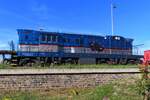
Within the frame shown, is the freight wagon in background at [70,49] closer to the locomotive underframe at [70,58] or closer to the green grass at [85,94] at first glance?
the locomotive underframe at [70,58]

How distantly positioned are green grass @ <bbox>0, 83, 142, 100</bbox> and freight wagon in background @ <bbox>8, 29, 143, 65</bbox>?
24.0 feet

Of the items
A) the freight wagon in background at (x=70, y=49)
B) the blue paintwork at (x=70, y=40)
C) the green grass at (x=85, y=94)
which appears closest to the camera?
the green grass at (x=85, y=94)

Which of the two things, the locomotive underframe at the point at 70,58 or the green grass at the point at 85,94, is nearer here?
the green grass at the point at 85,94

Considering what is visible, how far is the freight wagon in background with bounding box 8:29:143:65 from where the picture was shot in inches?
1128

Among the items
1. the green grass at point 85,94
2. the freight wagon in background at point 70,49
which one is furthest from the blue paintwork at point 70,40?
the green grass at point 85,94

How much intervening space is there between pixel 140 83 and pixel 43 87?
10378 millimetres

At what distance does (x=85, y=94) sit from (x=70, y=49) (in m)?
11.2

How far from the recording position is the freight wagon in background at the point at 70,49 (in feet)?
94.0

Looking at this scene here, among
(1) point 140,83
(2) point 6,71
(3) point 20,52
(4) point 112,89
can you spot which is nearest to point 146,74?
(1) point 140,83

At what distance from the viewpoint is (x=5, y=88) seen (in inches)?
800

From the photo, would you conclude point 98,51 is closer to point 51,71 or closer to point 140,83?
point 51,71

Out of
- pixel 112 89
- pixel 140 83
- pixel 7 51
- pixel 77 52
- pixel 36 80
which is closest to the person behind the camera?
pixel 140 83

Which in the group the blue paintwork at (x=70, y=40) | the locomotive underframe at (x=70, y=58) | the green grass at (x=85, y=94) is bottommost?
the green grass at (x=85, y=94)

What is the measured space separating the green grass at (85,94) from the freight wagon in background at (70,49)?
733 centimetres
